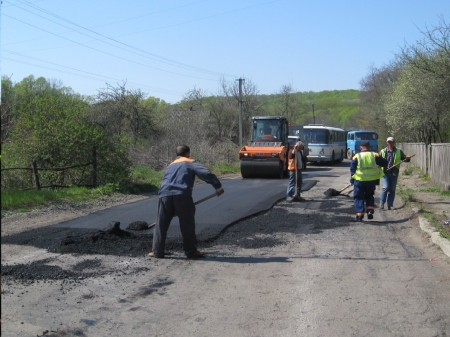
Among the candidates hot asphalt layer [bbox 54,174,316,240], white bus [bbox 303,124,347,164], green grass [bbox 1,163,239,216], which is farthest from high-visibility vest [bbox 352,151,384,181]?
white bus [bbox 303,124,347,164]

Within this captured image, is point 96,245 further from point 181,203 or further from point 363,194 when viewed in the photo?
point 363,194

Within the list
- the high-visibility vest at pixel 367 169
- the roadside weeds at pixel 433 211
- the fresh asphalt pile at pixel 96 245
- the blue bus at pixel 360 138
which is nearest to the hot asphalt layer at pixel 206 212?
the fresh asphalt pile at pixel 96 245

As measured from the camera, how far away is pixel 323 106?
138750mm

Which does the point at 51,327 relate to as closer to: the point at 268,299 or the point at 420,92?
the point at 268,299

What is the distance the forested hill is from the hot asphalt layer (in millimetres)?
39679

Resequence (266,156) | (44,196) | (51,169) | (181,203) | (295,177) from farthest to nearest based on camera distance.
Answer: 1. (266,156)
2. (51,169)
3. (295,177)
4. (44,196)
5. (181,203)

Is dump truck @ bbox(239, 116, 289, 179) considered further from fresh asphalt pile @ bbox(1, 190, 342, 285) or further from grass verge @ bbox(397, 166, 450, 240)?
fresh asphalt pile @ bbox(1, 190, 342, 285)

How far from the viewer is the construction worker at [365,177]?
11008 mm

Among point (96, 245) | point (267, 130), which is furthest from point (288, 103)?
point (96, 245)

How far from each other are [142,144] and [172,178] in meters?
27.3

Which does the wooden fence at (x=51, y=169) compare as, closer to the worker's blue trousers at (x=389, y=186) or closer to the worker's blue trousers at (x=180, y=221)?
the worker's blue trousers at (x=180, y=221)

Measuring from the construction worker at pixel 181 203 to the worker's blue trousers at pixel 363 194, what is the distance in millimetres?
4255

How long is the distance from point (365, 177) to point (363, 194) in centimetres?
35

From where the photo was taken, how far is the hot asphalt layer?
10.1 meters
